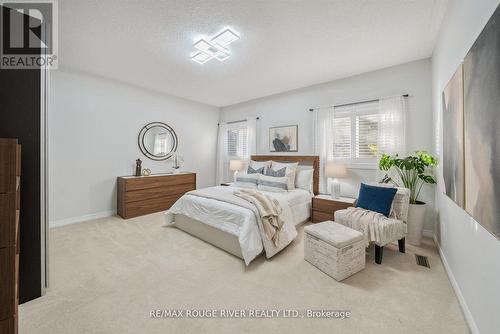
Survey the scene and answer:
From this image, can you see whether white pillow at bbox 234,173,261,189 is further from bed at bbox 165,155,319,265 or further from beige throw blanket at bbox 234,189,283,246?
beige throw blanket at bbox 234,189,283,246

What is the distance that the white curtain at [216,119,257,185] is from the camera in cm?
512

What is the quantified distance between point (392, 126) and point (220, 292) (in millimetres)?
3391

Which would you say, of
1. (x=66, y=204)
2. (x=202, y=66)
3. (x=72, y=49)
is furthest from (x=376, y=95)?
(x=66, y=204)

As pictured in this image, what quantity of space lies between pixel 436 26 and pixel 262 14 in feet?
6.56

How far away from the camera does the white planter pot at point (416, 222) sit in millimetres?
2686

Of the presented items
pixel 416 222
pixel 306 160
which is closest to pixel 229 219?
pixel 306 160

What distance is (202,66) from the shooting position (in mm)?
3301

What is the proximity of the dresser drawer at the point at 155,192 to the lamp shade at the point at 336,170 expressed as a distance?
3.15 metres

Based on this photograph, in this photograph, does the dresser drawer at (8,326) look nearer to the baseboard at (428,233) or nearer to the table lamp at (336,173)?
the table lamp at (336,173)

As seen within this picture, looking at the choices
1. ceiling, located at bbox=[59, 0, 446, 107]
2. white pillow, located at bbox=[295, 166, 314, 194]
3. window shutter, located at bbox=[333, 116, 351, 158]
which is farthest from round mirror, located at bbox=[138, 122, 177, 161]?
window shutter, located at bbox=[333, 116, 351, 158]

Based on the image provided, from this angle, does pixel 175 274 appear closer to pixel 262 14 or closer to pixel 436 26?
pixel 262 14

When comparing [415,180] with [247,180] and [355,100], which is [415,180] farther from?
[247,180]

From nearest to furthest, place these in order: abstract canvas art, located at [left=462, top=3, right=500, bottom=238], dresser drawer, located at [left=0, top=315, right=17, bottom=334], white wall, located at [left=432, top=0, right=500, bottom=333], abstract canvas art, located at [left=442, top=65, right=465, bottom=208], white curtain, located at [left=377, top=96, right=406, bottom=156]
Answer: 1. dresser drawer, located at [left=0, top=315, right=17, bottom=334]
2. abstract canvas art, located at [left=462, top=3, right=500, bottom=238]
3. white wall, located at [left=432, top=0, right=500, bottom=333]
4. abstract canvas art, located at [left=442, top=65, right=465, bottom=208]
5. white curtain, located at [left=377, top=96, right=406, bottom=156]

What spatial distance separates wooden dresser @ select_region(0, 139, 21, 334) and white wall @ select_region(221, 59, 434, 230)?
3986mm
